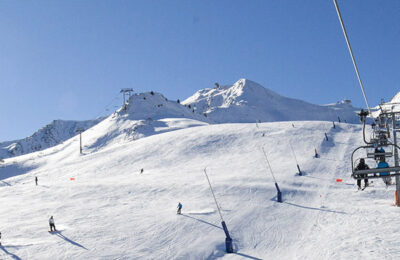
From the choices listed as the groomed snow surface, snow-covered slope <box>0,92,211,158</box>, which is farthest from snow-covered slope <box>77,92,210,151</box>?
the groomed snow surface

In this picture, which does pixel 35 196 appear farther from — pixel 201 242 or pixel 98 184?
pixel 201 242

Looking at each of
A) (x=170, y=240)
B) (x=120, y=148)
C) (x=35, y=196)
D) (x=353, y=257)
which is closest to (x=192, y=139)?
(x=120, y=148)

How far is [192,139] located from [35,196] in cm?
2722

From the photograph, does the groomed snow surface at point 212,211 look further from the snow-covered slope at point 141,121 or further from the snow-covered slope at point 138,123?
the snow-covered slope at point 141,121

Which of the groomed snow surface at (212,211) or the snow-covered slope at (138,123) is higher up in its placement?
the snow-covered slope at (138,123)

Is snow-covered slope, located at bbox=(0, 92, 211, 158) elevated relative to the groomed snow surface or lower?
elevated

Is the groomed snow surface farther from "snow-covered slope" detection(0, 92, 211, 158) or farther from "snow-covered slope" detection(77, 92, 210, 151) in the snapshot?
"snow-covered slope" detection(0, 92, 211, 158)

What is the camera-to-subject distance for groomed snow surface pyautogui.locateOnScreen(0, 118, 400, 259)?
18656 millimetres

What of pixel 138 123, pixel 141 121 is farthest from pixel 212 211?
pixel 141 121

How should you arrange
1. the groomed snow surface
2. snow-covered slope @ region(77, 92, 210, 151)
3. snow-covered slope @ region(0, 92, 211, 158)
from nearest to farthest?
the groomed snow surface, snow-covered slope @ region(77, 92, 210, 151), snow-covered slope @ region(0, 92, 211, 158)

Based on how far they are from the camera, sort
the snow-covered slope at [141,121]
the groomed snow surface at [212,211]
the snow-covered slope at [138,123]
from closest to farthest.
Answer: the groomed snow surface at [212,211], the snow-covered slope at [138,123], the snow-covered slope at [141,121]

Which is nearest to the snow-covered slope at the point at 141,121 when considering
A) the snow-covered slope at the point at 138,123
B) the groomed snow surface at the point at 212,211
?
→ the snow-covered slope at the point at 138,123

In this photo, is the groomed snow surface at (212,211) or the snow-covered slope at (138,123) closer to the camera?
the groomed snow surface at (212,211)

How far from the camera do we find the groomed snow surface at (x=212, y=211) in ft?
61.2
